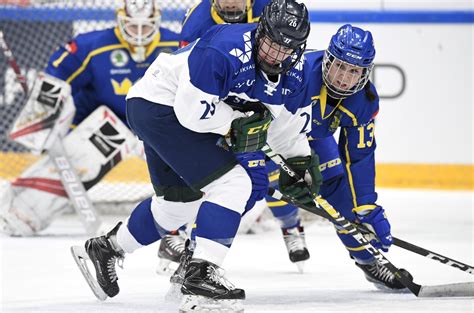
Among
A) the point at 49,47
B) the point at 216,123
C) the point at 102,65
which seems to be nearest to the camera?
the point at 216,123

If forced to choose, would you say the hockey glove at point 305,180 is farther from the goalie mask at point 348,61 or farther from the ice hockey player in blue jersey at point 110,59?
the ice hockey player in blue jersey at point 110,59

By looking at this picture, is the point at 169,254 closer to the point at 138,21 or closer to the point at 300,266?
the point at 300,266

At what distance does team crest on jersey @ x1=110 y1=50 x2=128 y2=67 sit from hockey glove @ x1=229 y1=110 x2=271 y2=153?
2442 mm

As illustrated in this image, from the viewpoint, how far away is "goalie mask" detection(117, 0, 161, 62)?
4992mm

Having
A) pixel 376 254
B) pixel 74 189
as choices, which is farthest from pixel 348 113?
pixel 74 189

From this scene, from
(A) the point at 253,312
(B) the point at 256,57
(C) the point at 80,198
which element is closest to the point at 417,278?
(A) the point at 253,312

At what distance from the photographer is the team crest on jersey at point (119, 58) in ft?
16.9

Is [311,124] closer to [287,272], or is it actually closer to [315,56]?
[315,56]

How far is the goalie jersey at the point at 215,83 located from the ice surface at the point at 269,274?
0.55m

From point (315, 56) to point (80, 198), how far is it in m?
2.08

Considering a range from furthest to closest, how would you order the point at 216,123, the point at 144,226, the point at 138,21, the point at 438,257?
the point at 138,21 → the point at 438,257 → the point at 144,226 → the point at 216,123

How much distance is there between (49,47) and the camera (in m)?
6.50

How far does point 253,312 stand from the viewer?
9.23 ft

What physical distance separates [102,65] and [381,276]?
227 cm
